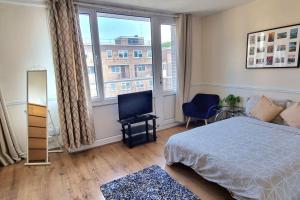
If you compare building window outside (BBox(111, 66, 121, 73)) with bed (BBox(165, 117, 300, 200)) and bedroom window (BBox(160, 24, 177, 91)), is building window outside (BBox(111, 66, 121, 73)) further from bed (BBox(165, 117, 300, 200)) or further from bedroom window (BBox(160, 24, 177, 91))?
bed (BBox(165, 117, 300, 200))

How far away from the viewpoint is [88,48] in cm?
304

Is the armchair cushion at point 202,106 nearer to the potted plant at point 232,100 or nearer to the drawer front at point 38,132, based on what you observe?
the potted plant at point 232,100

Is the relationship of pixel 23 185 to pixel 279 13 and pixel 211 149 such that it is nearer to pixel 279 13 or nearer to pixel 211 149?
pixel 211 149

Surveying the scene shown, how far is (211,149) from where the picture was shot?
2039 mm

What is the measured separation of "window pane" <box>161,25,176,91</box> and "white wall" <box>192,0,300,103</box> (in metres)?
0.68

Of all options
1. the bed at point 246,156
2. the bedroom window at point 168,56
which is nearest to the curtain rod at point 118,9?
the bedroom window at point 168,56

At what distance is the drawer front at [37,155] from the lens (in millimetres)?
2766

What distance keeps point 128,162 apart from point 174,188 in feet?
2.91

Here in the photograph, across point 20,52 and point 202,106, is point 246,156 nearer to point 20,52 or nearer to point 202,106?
point 202,106

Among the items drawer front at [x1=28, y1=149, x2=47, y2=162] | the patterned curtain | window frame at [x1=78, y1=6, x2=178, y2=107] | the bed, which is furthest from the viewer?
window frame at [x1=78, y1=6, x2=178, y2=107]

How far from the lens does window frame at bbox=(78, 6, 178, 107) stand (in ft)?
9.80

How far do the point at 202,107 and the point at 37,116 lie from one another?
3.20 m

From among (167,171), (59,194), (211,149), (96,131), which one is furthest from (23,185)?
(211,149)

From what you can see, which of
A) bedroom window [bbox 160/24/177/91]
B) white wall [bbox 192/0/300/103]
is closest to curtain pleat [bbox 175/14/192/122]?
bedroom window [bbox 160/24/177/91]
